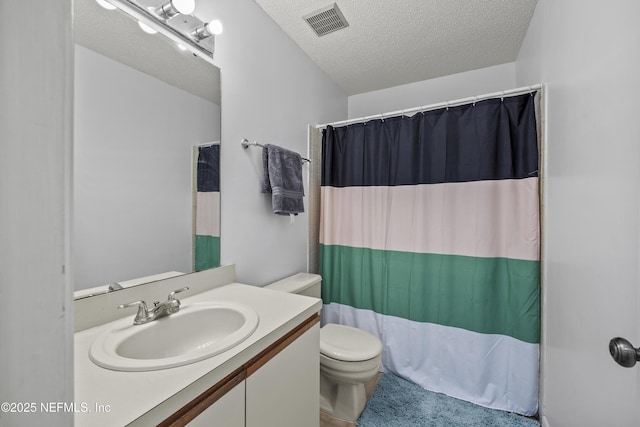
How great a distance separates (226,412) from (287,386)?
29cm

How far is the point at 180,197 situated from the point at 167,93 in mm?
448

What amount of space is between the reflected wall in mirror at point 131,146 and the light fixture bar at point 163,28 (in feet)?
0.09

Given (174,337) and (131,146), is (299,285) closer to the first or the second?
(174,337)

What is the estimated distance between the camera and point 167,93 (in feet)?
3.64

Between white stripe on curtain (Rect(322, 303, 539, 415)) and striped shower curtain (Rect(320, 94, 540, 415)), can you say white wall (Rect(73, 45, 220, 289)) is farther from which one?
white stripe on curtain (Rect(322, 303, 539, 415))

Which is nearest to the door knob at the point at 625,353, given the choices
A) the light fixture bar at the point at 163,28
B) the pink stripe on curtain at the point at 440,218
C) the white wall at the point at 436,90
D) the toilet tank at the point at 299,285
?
the pink stripe on curtain at the point at 440,218

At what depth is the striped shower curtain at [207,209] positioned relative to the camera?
1.23m

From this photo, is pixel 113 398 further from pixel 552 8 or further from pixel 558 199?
pixel 552 8

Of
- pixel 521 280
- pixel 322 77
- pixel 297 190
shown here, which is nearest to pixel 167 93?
pixel 297 190

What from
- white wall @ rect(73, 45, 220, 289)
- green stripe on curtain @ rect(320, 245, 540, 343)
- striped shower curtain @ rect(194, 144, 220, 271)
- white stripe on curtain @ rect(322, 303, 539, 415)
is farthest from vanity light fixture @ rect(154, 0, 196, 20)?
white stripe on curtain @ rect(322, 303, 539, 415)

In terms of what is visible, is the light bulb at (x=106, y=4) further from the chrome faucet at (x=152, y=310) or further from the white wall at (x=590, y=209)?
the white wall at (x=590, y=209)

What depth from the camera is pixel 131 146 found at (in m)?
0.98

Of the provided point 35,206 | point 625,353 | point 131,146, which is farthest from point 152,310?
point 625,353

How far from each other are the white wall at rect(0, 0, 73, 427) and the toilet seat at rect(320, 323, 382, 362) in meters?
1.34
